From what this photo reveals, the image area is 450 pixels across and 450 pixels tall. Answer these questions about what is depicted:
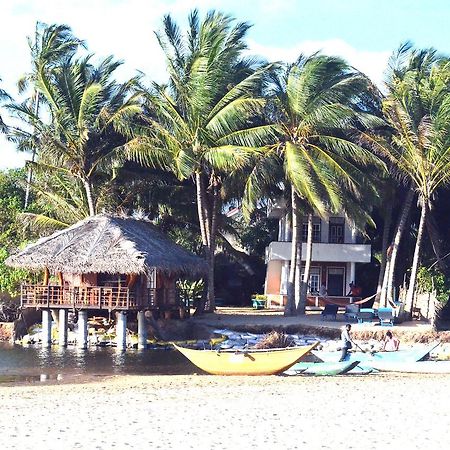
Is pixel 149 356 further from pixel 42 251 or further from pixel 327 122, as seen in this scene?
pixel 327 122

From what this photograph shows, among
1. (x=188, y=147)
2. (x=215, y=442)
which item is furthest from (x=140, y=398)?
(x=188, y=147)

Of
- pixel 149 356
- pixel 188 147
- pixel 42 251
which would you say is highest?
pixel 188 147

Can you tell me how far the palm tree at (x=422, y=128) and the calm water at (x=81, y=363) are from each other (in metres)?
11.4

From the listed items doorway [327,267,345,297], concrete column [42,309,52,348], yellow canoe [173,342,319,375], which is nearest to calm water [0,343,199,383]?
concrete column [42,309,52,348]

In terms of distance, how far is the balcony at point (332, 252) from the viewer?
1630 inches

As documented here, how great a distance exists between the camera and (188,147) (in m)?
33.6

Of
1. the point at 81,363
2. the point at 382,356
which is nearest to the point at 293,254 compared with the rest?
the point at 81,363

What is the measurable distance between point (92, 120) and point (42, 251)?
676cm

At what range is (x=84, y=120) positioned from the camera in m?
34.7

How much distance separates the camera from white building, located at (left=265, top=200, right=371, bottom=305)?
41.5 metres

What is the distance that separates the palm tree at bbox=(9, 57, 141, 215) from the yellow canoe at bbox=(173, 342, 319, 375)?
48.2ft

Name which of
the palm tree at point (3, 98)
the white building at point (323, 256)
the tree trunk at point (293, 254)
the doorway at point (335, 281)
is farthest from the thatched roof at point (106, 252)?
the doorway at point (335, 281)

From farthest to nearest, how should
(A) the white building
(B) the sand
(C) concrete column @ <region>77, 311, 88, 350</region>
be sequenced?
1. (A) the white building
2. (C) concrete column @ <region>77, 311, 88, 350</region>
3. (B) the sand

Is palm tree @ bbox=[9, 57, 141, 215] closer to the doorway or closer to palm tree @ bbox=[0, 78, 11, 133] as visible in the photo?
palm tree @ bbox=[0, 78, 11, 133]
